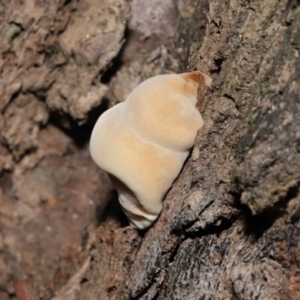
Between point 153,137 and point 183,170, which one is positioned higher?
point 153,137

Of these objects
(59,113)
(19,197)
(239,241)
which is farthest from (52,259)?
(239,241)

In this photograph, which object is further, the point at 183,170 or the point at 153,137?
the point at 183,170

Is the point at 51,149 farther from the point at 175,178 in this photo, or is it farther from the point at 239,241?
the point at 239,241

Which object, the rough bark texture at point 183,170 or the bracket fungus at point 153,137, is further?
the bracket fungus at point 153,137

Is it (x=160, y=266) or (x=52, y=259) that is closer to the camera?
(x=160, y=266)
